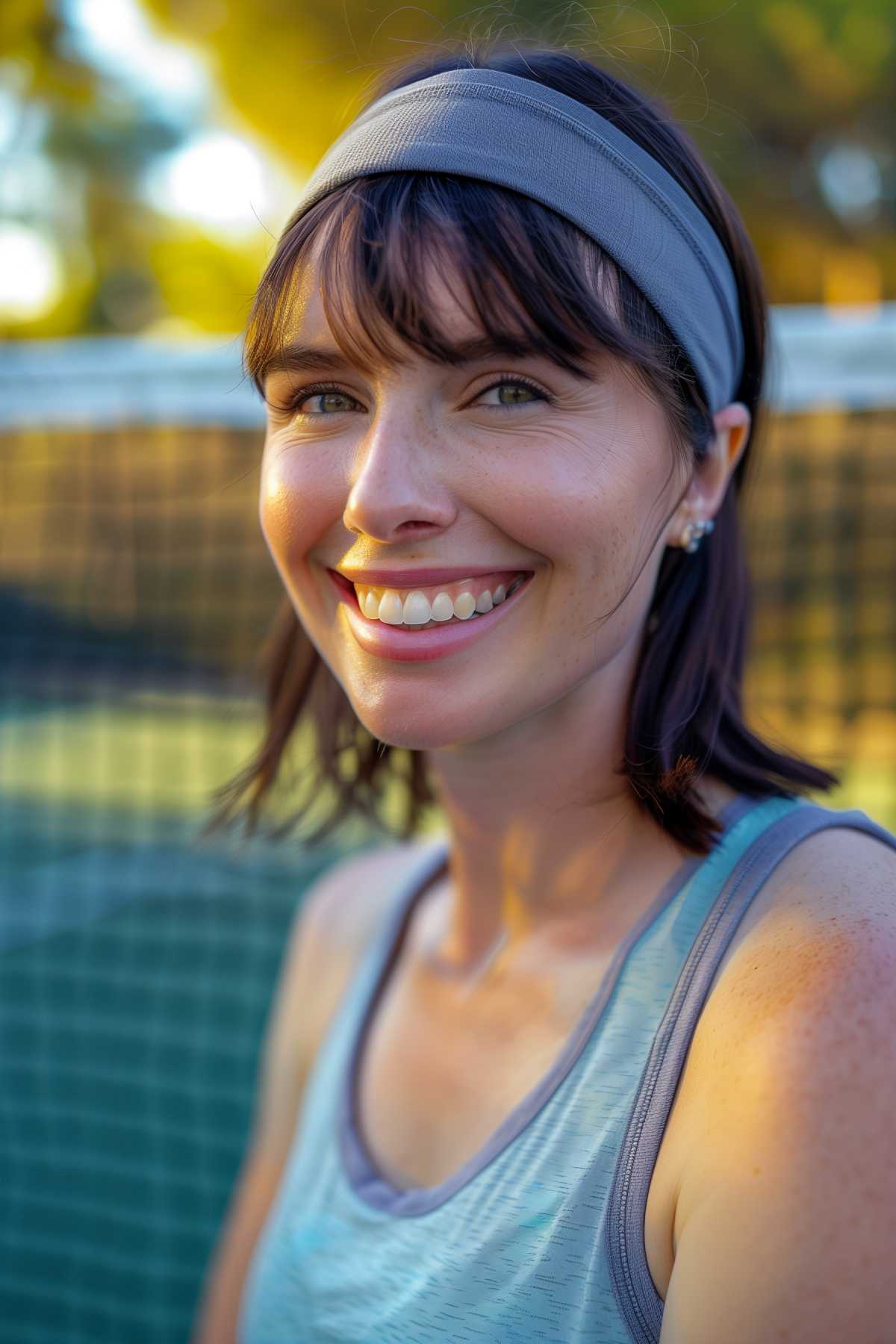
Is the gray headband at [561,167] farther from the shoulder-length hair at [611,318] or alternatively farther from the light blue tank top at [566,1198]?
the light blue tank top at [566,1198]

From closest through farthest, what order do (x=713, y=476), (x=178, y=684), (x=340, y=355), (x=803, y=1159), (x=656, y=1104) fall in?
1. (x=803, y=1159)
2. (x=656, y=1104)
3. (x=340, y=355)
4. (x=713, y=476)
5. (x=178, y=684)

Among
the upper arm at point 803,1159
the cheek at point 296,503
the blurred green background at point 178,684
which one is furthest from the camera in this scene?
the blurred green background at point 178,684

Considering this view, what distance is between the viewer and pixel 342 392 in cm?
143

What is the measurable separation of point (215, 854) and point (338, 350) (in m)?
7.26

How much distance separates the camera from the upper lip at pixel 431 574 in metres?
1.39

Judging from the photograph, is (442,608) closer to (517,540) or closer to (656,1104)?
(517,540)

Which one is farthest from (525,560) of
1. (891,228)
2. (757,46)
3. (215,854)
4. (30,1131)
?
(891,228)

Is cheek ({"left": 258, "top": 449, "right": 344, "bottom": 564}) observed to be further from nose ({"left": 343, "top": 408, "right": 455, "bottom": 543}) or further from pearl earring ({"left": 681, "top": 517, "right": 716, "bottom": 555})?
pearl earring ({"left": 681, "top": 517, "right": 716, "bottom": 555})

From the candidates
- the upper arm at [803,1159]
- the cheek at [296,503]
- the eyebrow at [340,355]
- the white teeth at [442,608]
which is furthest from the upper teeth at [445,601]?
the upper arm at [803,1159]

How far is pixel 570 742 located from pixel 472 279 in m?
0.60

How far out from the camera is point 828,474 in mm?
5055

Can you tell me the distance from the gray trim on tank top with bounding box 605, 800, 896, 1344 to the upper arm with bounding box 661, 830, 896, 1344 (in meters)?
0.07

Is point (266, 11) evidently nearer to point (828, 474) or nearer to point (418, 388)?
point (828, 474)

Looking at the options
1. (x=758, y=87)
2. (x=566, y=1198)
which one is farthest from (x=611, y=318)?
(x=758, y=87)
